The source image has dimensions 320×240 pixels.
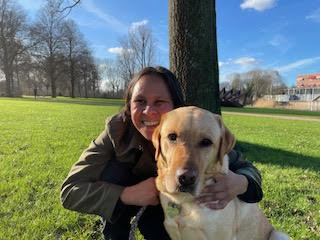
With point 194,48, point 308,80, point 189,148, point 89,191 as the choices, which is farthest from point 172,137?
point 308,80

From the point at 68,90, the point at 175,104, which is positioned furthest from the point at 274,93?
the point at 175,104

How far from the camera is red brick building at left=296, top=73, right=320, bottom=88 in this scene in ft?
268

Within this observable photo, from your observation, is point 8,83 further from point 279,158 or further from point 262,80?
point 262,80

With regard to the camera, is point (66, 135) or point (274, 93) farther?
point (274, 93)

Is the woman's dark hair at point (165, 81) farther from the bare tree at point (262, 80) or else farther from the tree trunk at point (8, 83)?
the bare tree at point (262, 80)

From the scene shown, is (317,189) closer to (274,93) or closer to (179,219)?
(179,219)

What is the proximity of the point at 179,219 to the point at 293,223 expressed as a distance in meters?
1.88

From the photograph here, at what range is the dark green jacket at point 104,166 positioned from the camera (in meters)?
2.33

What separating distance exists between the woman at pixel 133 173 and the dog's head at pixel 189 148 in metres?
0.19

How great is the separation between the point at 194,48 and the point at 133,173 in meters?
3.01

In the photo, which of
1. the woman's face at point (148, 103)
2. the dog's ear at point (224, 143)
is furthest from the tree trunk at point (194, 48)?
the dog's ear at point (224, 143)

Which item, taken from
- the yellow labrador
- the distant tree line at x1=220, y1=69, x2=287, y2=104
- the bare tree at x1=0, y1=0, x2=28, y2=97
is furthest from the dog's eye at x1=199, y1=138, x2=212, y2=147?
the distant tree line at x1=220, y1=69, x2=287, y2=104

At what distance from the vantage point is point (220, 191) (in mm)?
2180

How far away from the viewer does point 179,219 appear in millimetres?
2234
